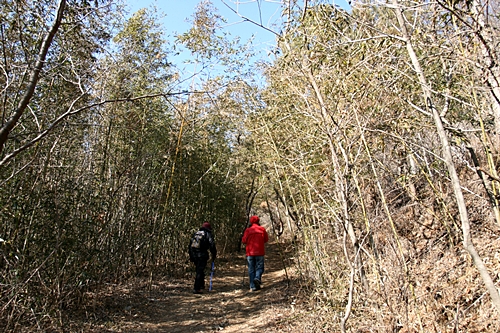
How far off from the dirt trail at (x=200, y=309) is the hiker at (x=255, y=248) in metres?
0.26

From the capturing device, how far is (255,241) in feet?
20.7

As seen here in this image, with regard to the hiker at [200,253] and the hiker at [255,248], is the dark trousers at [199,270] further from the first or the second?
the hiker at [255,248]

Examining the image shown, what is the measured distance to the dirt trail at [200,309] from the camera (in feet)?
14.8

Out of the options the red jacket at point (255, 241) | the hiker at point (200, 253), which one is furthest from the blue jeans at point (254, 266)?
the hiker at point (200, 253)

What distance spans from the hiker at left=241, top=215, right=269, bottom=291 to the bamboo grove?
0.95 meters

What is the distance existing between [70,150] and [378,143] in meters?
3.31

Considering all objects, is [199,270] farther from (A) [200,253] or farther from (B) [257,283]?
(B) [257,283]

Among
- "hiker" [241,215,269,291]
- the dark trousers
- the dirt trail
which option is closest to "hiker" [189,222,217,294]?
the dark trousers

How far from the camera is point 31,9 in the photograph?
254cm

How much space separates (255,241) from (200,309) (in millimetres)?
1470

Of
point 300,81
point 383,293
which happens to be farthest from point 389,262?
point 300,81

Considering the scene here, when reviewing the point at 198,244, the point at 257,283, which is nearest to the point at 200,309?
the point at 198,244

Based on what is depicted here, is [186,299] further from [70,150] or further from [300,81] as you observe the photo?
[300,81]

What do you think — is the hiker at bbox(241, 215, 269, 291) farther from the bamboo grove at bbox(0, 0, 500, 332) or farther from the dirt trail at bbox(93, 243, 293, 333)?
the bamboo grove at bbox(0, 0, 500, 332)
